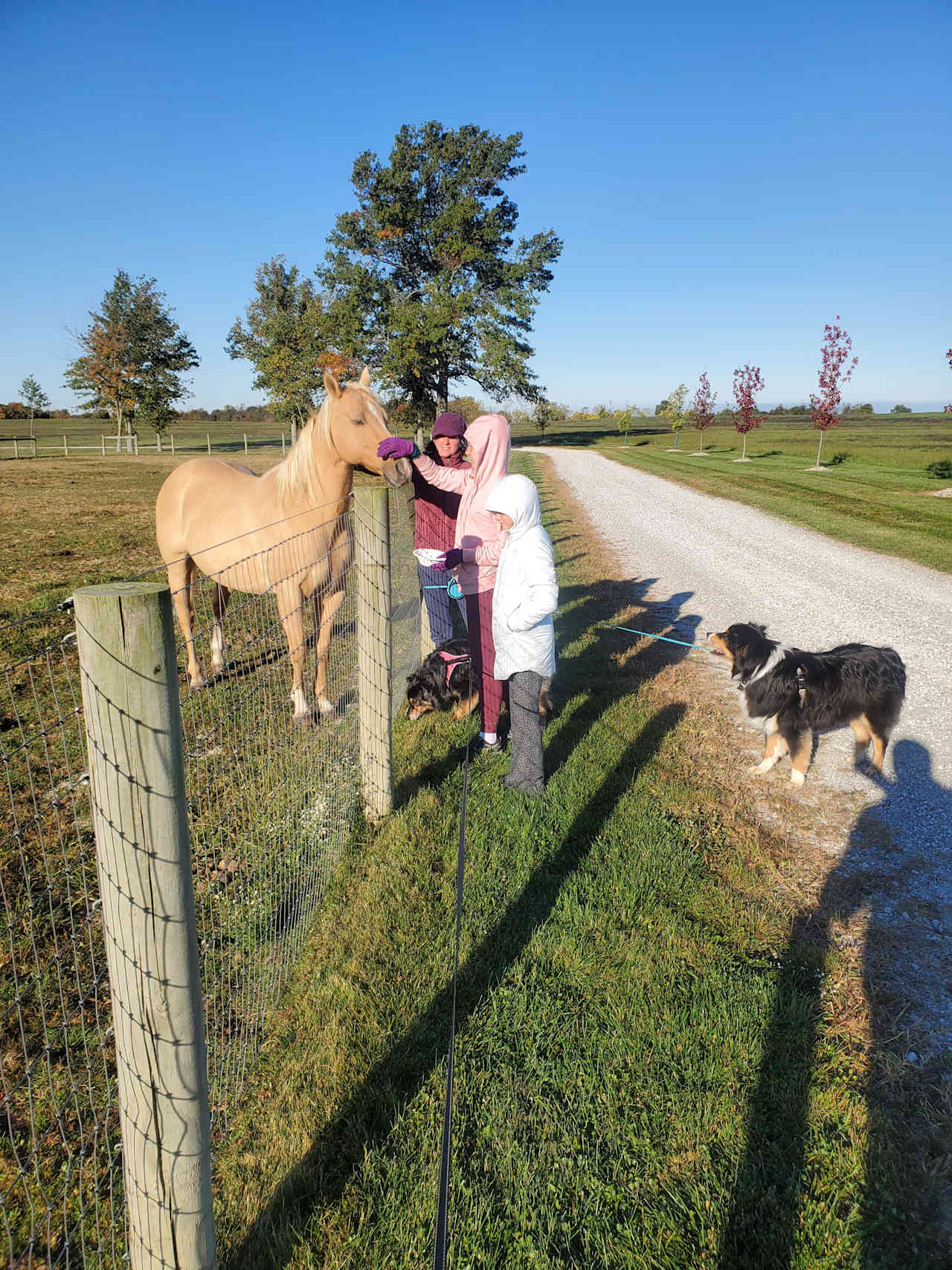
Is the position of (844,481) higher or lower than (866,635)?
higher

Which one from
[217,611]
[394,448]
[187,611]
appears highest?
[394,448]

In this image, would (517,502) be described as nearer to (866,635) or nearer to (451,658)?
(451,658)

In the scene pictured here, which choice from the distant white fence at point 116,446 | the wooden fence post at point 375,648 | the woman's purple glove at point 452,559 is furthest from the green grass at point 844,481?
the distant white fence at point 116,446

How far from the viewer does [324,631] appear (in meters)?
5.50

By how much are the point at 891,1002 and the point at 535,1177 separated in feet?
5.73

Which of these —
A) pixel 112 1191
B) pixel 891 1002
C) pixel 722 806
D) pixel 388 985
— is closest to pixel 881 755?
pixel 722 806

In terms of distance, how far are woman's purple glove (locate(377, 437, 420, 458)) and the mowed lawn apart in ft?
7.59

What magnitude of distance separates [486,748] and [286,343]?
51309mm

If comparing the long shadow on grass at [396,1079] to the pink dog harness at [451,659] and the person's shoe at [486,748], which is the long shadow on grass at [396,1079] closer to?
the person's shoe at [486,748]

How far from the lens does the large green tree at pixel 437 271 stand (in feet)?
118

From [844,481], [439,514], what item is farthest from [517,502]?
[844,481]

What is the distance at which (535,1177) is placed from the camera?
2.21 m

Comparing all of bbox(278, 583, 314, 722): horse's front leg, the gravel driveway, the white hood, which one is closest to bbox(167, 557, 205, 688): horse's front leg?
bbox(278, 583, 314, 722): horse's front leg

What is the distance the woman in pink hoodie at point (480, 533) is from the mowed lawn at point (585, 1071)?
0.93 meters
